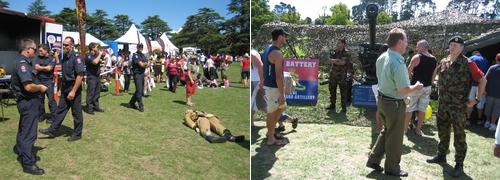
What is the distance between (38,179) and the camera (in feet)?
10.0

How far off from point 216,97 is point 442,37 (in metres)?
7.17

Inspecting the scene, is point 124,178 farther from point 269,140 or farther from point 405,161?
point 405,161

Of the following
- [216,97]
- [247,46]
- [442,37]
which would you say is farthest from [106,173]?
[442,37]

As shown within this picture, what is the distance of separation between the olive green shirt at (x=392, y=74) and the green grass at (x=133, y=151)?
143 centimetres

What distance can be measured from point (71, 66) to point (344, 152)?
334 cm

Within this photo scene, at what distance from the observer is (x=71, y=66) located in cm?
446

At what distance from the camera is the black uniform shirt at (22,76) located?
3254 millimetres

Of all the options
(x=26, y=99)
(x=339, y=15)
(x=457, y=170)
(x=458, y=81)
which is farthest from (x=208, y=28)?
(x=339, y=15)

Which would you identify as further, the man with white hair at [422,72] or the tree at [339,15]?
the tree at [339,15]

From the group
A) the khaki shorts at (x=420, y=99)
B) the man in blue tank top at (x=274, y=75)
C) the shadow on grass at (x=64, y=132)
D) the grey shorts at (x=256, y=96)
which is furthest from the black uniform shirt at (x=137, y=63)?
the khaki shorts at (x=420, y=99)

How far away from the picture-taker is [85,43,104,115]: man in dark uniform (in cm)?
605

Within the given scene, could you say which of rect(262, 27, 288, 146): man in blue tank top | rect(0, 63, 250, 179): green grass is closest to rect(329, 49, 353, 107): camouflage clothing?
rect(0, 63, 250, 179): green grass

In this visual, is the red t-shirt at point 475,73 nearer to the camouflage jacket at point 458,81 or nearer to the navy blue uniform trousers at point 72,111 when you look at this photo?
the camouflage jacket at point 458,81

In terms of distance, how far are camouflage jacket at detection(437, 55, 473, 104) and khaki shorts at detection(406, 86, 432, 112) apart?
3.93 ft
